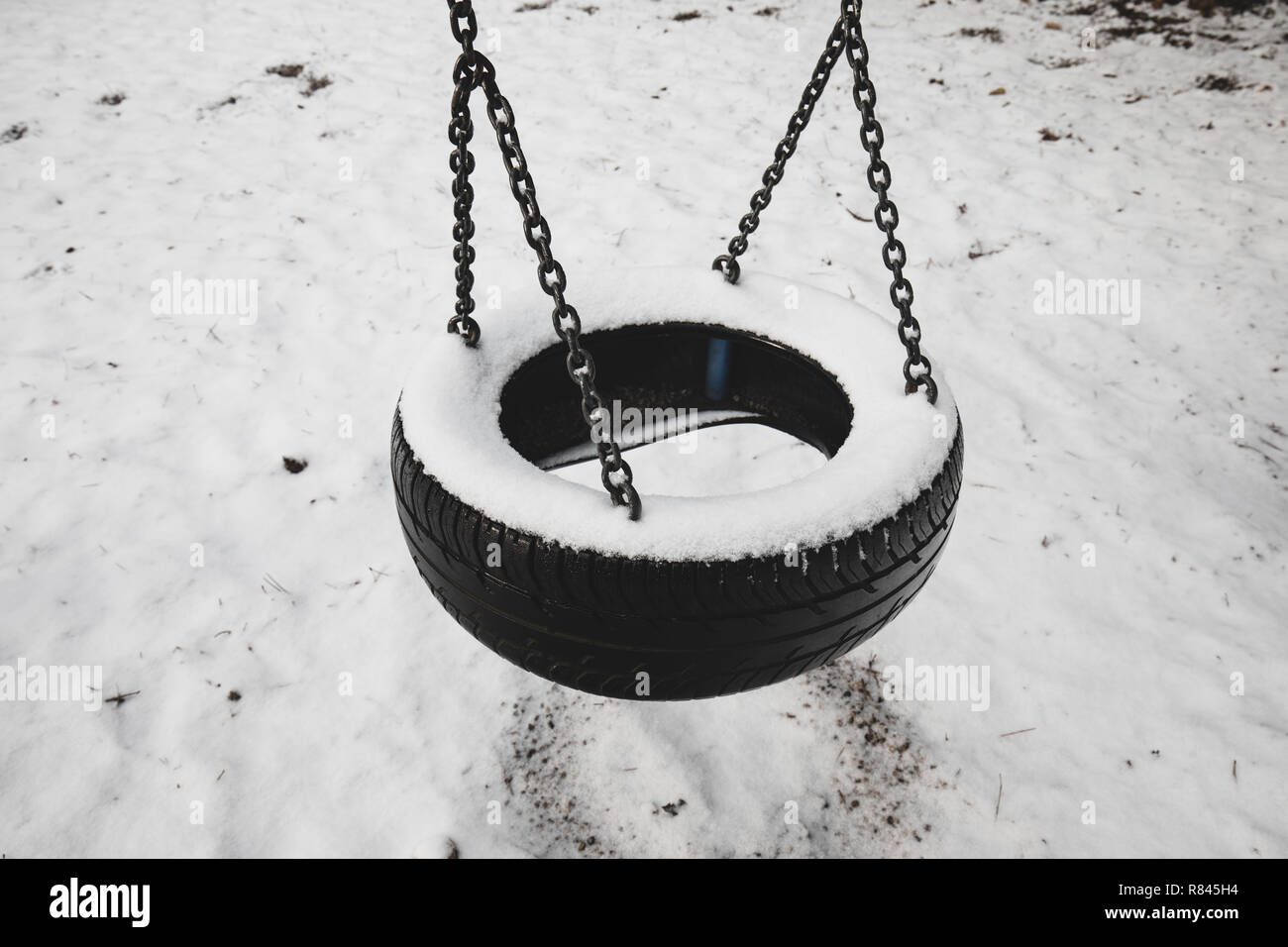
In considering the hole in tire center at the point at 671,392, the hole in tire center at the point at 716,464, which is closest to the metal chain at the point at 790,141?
the hole in tire center at the point at 671,392

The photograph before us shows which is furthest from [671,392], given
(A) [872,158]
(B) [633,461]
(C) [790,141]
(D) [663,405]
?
(A) [872,158]

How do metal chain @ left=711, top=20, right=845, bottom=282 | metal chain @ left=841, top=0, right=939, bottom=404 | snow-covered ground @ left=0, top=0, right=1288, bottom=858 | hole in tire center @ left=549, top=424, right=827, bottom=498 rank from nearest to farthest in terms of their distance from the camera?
1. metal chain @ left=841, top=0, right=939, bottom=404
2. metal chain @ left=711, top=20, right=845, bottom=282
3. snow-covered ground @ left=0, top=0, right=1288, bottom=858
4. hole in tire center @ left=549, top=424, right=827, bottom=498

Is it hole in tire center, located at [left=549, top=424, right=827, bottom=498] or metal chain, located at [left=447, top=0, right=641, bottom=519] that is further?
hole in tire center, located at [left=549, top=424, right=827, bottom=498]

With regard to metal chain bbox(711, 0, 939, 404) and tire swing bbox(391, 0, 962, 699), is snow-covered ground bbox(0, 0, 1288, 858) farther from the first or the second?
metal chain bbox(711, 0, 939, 404)

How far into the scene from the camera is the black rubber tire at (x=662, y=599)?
4.07ft

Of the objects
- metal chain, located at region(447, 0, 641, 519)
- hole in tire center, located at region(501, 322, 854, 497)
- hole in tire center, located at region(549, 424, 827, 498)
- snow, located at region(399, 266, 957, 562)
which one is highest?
metal chain, located at region(447, 0, 641, 519)

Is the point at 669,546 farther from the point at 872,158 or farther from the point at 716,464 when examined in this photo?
the point at 716,464

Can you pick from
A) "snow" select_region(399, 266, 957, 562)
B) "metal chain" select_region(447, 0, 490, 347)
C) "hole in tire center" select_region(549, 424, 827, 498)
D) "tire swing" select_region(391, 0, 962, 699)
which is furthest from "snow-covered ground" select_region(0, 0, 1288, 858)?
"tire swing" select_region(391, 0, 962, 699)

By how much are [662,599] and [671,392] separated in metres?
1.03

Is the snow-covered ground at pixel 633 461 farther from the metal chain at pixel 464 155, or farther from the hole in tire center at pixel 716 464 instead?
the metal chain at pixel 464 155

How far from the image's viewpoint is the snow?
1267 millimetres

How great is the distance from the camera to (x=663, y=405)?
2.20 metres
